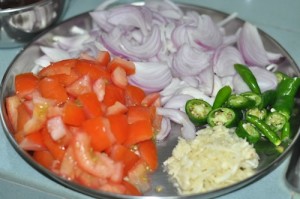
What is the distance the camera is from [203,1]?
1963 millimetres

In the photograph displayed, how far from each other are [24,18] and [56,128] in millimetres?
461

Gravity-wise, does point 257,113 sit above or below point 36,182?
above

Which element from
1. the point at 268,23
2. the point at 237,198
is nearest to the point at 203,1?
the point at 268,23

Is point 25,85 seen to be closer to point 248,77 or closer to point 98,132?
point 98,132

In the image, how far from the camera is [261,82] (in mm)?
1513

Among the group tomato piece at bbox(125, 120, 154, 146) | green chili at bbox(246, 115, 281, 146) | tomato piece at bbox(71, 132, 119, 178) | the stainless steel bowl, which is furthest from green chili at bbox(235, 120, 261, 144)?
the stainless steel bowl

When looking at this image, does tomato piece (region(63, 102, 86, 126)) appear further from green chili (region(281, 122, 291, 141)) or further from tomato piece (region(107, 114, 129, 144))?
green chili (region(281, 122, 291, 141))

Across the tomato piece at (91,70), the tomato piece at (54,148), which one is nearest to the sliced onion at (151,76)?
the tomato piece at (91,70)

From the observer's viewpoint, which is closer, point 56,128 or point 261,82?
point 56,128

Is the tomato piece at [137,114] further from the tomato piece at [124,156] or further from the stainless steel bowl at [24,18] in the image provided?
the stainless steel bowl at [24,18]

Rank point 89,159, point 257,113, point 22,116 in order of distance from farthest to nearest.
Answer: point 257,113 → point 22,116 → point 89,159

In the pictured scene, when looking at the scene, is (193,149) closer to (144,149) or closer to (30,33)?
(144,149)

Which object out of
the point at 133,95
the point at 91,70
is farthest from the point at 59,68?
the point at 133,95

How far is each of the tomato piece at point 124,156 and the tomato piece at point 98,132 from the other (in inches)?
0.8
